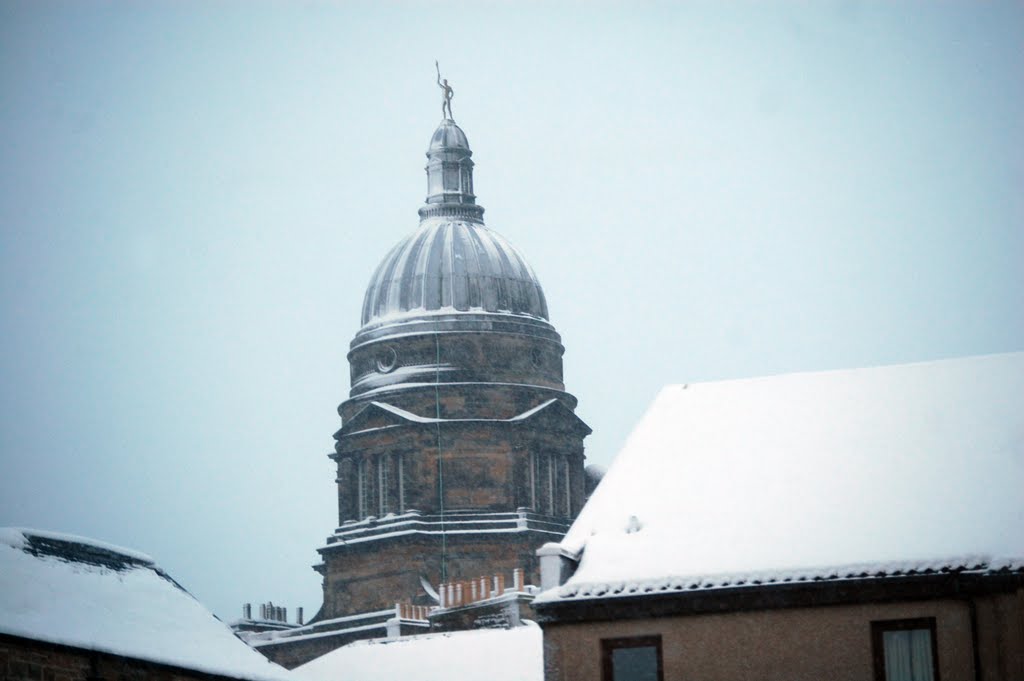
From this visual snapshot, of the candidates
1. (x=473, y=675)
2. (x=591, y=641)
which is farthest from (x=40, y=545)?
(x=473, y=675)

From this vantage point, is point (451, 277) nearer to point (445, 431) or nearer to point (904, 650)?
point (445, 431)

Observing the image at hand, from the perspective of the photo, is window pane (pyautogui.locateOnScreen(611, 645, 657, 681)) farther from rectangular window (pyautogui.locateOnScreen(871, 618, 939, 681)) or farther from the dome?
the dome

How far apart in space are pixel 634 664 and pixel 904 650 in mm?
3886

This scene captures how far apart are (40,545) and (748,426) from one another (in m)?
11.6

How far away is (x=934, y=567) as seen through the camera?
3406 cm

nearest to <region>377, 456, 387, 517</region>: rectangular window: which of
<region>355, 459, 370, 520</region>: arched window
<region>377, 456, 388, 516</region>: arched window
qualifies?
<region>377, 456, 388, 516</region>: arched window

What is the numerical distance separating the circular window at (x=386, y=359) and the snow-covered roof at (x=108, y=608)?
51.9 metres

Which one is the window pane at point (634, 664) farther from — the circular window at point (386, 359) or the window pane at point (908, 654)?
A: the circular window at point (386, 359)

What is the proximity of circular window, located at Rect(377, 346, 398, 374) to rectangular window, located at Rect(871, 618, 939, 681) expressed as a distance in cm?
6124

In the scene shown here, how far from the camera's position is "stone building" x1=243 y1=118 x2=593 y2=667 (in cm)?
9106

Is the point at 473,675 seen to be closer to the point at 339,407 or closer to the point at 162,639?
the point at 162,639

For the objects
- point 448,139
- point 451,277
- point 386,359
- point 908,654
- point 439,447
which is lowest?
point 908,654

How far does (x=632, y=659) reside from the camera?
3547 centimetres

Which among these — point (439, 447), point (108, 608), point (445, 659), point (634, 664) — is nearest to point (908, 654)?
point (634, 664)
